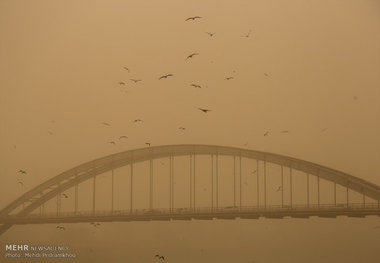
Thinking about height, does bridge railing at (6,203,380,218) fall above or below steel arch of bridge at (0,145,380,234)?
below

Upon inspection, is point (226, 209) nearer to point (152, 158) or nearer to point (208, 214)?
point (208, 214)

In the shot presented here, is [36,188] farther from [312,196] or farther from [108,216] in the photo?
[312,196]

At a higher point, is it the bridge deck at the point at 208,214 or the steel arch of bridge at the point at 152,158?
the steel arch of bridge at the point at 152,158

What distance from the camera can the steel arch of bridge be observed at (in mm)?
10516

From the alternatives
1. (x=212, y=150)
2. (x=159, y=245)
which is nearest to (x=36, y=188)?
(x=159, y=245)

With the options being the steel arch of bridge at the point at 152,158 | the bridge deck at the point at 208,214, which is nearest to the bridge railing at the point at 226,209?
the bridge deck at the point at 208,214

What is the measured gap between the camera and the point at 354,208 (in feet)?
34.4

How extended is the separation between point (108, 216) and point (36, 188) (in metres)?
1.49

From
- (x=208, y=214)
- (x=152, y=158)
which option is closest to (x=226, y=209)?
(x=208, y=214)

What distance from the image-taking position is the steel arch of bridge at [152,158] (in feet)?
34.5

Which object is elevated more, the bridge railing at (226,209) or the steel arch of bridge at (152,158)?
the steel arch of bridge at (152,158)

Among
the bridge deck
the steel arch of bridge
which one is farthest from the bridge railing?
the steel arch of bridge

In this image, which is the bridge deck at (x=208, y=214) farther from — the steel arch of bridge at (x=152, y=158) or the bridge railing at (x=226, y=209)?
the steel arch of bridge at (x=152, y=158)

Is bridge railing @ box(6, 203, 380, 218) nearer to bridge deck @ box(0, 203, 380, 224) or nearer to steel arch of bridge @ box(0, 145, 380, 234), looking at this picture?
bridge deck @ box(0, 203, 380, 224)
